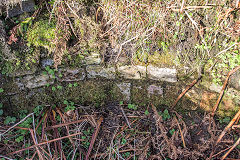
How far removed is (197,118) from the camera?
228 centimetres

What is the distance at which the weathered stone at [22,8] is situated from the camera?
6.63ft

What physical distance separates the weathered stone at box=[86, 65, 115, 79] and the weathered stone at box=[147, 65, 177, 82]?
46 centimetres

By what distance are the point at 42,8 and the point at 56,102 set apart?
1.16 m

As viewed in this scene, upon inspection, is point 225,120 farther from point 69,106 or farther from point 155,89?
point 69,106

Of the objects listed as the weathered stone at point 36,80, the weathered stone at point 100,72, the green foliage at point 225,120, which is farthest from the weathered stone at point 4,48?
the green foliage at point 225,120

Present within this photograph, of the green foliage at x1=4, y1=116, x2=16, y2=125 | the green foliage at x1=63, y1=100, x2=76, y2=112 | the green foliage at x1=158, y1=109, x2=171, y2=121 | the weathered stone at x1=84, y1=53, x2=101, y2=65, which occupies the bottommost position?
the green foliage at x1=158, y1=109, x2=171, y2=121

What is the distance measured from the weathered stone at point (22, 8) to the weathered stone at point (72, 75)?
779mm

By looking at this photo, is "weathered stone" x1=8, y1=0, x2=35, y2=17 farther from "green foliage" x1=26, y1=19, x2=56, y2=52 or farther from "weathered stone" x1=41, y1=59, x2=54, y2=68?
"weathered stone" x1=41, y1=59, x2=54, y2=68

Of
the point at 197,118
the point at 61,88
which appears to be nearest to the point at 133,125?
the point at 197,118

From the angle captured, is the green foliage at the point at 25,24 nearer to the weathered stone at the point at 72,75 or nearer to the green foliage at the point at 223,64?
the weathered stone at the point at 72,75

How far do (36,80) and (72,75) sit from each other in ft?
1.47

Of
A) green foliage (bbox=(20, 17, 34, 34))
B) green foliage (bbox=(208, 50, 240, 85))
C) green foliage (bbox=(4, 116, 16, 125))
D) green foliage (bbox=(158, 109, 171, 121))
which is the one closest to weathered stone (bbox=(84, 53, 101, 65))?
green foliage (bbox=(20, 17, 34, 34))

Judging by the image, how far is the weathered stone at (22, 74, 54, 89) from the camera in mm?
2303

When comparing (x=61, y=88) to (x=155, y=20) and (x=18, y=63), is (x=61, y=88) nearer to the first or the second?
(x=18, y=63)
